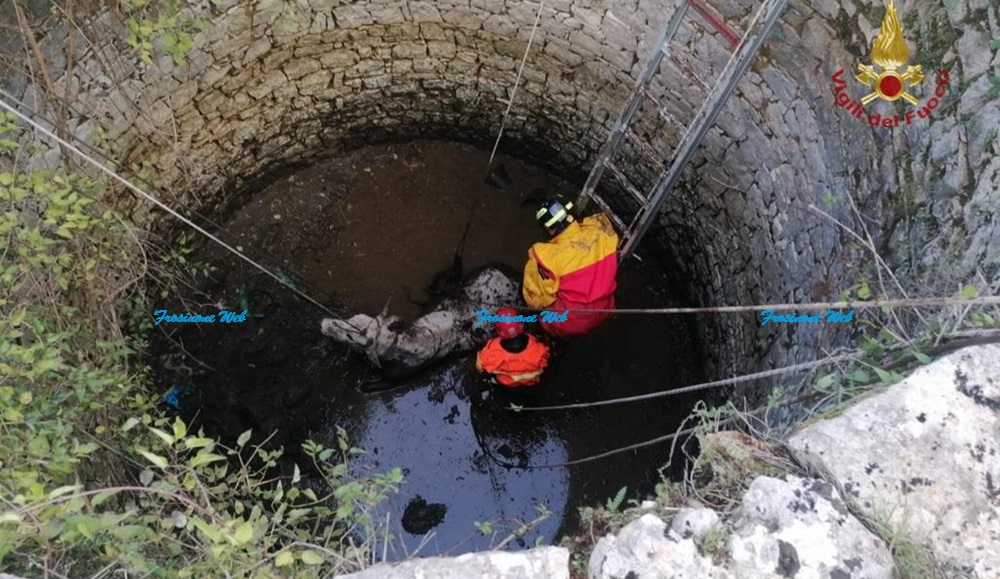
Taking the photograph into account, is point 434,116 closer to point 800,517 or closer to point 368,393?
point 368,393

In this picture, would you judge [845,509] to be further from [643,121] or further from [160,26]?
[160,26]

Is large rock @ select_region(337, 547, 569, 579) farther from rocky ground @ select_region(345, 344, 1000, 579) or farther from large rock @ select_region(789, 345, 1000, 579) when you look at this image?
large rock @ select_region(789, 345, 1000, 579)

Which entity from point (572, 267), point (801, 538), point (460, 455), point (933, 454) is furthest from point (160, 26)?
point (933, 454)

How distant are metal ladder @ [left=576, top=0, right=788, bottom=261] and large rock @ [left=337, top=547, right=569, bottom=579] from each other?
8.13 ft

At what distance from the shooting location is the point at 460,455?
4.89m

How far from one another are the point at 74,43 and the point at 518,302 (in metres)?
3.21

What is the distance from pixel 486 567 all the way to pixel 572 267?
2476 millimetres

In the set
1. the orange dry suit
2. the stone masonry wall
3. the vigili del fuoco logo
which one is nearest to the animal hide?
the orange dry suit

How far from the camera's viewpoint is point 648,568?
78.7 inches

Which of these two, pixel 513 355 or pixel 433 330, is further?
pixel 433 330

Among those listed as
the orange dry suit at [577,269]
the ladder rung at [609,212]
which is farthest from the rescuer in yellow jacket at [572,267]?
the ladder rung at [609,212]

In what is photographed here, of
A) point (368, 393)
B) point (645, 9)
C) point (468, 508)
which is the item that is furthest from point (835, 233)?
point (368, 393)

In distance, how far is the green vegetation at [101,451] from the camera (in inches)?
81.4

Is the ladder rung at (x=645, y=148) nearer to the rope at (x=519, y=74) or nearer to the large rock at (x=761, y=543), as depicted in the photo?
the rope at (x=519, y=74)
